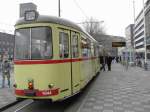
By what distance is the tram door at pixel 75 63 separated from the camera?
31.0 ft

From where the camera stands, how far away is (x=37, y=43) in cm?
824

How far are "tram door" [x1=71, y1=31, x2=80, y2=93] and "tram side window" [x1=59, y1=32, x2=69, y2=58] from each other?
1.37 feet

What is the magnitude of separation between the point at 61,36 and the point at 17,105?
11.1 ft

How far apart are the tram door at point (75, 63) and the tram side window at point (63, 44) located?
42cm

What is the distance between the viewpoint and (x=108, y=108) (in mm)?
8609

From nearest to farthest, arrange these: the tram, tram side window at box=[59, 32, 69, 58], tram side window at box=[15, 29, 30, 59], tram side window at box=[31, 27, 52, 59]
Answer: the tram < tram side window at box=[31, 27, 52, 59] < tram side window at box=[15, 29, 30, 59] < tram side window at box=[59, 32, 69, 58]

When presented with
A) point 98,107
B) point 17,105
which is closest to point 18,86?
point 17,105

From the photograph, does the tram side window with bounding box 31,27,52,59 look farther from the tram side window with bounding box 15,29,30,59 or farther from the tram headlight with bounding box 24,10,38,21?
the tram headlight with bounding box 24,10,38,21

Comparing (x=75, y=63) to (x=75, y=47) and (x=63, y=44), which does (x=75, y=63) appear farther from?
(x=63, y=44)

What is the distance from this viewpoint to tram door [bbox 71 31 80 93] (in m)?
9.45

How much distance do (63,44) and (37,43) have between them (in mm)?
1037

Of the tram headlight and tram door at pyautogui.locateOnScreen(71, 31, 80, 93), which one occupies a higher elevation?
the tram headlight

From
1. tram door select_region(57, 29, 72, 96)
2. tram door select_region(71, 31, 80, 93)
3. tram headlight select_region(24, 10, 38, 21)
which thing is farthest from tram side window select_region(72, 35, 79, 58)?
tram headlight select_region(24, 10, 38, 21)

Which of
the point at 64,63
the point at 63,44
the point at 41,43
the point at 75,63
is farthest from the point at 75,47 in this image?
the point at 41,43
